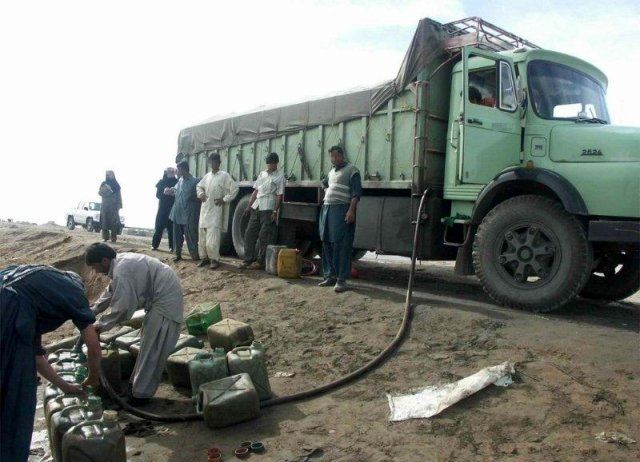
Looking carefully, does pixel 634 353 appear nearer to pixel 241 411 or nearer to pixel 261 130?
pixel 241 411

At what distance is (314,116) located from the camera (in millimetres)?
8398

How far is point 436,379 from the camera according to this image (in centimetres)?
430

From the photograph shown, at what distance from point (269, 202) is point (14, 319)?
17.2 ft

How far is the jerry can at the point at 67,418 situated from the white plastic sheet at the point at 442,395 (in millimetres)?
2042

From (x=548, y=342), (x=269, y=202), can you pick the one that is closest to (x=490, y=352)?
(x=548, y=342)

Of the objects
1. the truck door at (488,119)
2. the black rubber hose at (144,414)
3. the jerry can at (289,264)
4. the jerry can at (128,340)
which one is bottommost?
the black rubber hose at (144,414)

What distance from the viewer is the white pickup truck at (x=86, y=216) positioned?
24.1 meters

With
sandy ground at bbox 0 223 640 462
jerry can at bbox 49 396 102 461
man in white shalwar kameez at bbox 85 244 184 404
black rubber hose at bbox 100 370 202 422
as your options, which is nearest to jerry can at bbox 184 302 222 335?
sandy ground at bbox 0 223 640 462

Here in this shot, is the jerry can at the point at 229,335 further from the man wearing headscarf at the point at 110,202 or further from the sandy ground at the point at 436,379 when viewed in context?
the man wearing headscarf at the point at 110,202

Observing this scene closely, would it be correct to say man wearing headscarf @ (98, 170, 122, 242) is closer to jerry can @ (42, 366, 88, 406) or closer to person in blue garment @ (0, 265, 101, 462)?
jerry can @ (42, 366, 88, 406)

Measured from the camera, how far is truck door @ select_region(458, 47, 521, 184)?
19.2 feet

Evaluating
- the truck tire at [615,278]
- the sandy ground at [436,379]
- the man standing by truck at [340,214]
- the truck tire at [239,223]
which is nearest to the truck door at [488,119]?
the man standing by truck at [340,214]

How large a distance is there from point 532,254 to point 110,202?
33.5ft

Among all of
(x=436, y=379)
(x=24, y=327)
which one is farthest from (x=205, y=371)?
(x=436, y=379)
